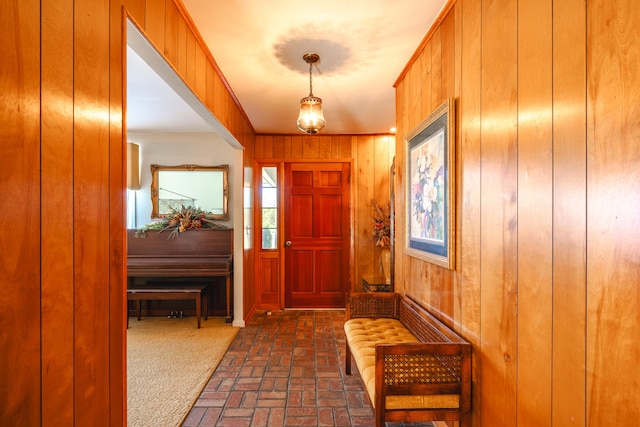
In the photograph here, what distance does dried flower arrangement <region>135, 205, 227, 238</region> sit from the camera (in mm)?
4262

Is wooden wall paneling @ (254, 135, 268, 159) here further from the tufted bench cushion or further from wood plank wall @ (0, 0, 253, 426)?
wood plank wall @ (0, 0, 253, 426)

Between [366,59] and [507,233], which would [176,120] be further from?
[507,233]

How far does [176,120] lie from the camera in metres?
4.11

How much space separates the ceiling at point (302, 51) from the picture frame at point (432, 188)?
64cm

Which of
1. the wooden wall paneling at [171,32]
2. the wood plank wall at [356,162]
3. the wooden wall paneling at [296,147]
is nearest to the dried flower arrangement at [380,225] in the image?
the wood plank wall at [356,162]

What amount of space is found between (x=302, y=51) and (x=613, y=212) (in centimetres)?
220

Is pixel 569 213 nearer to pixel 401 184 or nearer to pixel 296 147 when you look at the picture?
pixel 401 184

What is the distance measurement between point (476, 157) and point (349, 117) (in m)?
2.55

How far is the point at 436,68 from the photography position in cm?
209

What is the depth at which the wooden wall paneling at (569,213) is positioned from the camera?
0.98m

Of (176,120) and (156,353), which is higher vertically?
(176,120)

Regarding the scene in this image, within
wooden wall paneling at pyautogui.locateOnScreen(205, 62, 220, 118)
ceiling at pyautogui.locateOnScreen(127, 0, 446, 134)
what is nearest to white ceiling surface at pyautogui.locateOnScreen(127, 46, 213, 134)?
ceiling at pyautogui.locateOnScreen(127, 0, 446, 134)

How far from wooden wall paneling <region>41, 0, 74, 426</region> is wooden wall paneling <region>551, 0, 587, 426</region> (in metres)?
1.64

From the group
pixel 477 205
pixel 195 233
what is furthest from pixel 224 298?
pixel 477 205
